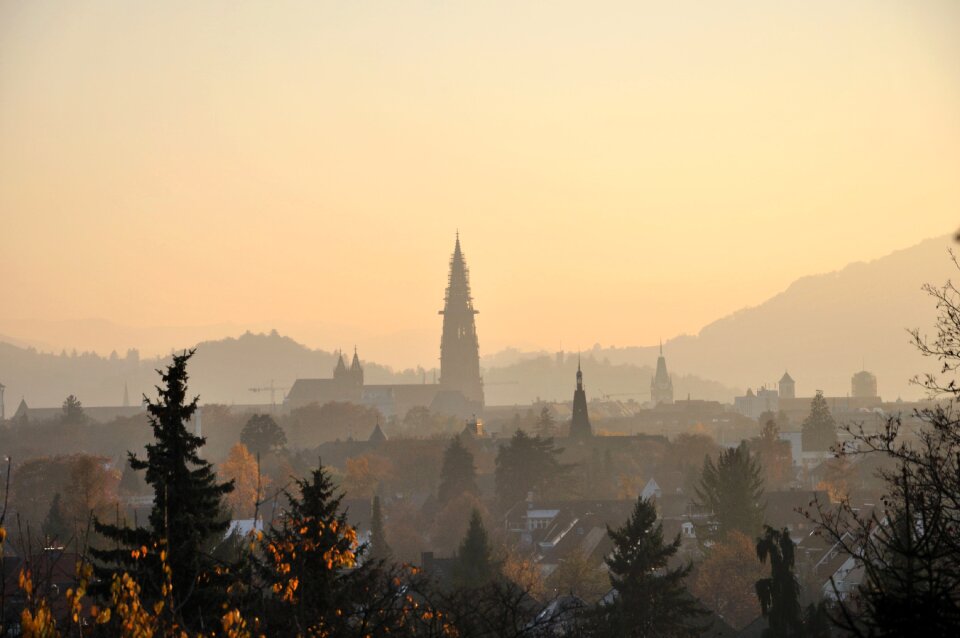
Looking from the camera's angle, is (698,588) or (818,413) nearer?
(698,588)

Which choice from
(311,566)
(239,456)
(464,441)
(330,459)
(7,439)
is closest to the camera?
(311,566)

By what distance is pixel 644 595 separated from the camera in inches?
1339

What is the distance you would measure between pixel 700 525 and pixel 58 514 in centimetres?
2381

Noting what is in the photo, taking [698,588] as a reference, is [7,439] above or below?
above

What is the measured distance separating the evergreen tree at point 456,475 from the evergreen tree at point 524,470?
5.36ft

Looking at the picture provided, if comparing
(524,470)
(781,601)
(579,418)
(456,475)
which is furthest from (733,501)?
(579,418)

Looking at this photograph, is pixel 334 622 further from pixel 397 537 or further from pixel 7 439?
pixel 7 439

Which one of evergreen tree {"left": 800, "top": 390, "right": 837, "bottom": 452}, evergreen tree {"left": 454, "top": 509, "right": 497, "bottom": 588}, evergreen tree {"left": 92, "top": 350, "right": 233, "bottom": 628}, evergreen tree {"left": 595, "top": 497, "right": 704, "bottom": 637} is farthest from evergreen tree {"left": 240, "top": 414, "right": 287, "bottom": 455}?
evergreen tree {"left": 92, "top": 350, "right": 233, "bottom": 628}

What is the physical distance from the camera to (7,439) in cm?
15462

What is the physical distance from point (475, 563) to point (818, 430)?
89.0 m

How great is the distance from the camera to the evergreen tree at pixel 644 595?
3225 centimetres

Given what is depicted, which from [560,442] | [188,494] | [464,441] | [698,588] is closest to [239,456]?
[464,441]

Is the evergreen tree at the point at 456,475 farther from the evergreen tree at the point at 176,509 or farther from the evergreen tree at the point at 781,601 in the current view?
the evergreen tree at the point at 176,509

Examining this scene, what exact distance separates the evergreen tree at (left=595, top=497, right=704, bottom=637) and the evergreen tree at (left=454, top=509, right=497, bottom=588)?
6.15 m
